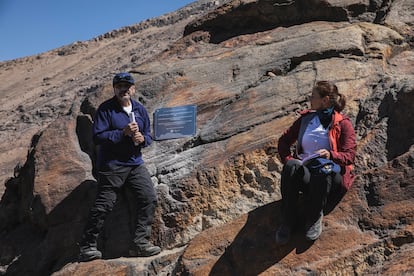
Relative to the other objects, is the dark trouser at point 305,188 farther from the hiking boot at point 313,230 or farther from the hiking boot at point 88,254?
the hiking boot at point 88,254

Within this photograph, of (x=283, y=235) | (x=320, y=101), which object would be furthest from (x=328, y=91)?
(x=283, y=235)

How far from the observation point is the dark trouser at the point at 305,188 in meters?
4.96

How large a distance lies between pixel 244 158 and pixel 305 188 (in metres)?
1.82

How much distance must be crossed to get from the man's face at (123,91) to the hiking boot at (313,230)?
8.46 feet

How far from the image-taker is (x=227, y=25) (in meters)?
9.95

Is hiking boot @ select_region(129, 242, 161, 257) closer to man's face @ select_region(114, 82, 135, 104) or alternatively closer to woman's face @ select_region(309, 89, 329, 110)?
man's face @ select_region(114, 82, 135, 104)

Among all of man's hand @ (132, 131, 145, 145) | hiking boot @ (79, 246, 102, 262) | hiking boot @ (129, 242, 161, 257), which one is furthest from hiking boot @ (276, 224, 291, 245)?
hiking boot @ (79, 246, 102, 262)

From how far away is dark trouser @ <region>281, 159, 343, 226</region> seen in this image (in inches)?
195

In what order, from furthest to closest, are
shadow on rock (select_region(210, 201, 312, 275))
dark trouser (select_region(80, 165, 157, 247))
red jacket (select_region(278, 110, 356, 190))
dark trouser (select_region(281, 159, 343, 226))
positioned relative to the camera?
dark trouser (select_region(80, 165, 157, 247)) → shadow on rock (select_region(210, 201, 312, 275)) → red jacket (select_region(278, 110, 356, 190)) → dark trouser (select_region(281, 159, 343, 226))

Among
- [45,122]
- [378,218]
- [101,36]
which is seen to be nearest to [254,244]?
[378,218]

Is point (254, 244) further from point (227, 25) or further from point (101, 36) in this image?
point (101, 36)

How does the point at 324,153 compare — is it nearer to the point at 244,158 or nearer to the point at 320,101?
the point at 320,101

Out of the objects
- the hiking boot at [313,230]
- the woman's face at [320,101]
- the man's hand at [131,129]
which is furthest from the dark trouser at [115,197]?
the woman's face at [320,101]

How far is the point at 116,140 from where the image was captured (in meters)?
6.27
